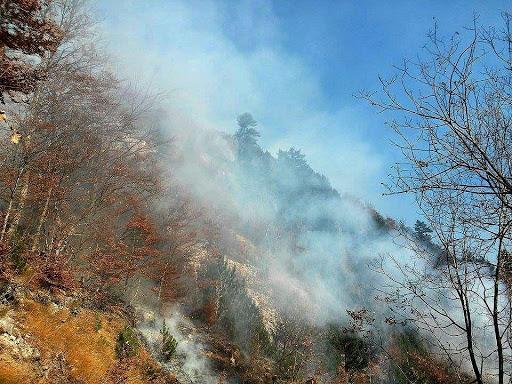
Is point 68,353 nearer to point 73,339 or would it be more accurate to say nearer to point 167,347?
point 73,339

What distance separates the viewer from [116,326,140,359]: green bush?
12617 mm

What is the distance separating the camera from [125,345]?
1305 cm

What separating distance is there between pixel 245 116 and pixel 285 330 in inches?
1832

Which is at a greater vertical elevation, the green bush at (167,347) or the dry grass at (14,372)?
the green bush at (167,347)

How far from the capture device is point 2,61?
226 inches

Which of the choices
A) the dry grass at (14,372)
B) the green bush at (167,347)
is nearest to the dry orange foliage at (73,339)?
the dry grass at (14,372)

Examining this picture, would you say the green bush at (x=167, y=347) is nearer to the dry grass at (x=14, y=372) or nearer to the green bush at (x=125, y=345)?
the green bush at (x=125, y=345)

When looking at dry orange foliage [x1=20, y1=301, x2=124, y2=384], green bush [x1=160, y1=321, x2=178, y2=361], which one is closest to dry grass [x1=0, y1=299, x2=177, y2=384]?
dry orange foliage [x1=20, y1=301, x2=124, y2=384]

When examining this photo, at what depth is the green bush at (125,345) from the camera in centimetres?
1262

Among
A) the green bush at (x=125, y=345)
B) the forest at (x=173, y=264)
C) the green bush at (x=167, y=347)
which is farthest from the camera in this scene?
the green bush at (x=167, y=347)

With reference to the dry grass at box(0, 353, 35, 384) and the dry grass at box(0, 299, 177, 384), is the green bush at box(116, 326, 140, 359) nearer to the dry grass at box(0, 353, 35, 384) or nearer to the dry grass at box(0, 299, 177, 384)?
the dry grass at box(0, 299, 177, 384)

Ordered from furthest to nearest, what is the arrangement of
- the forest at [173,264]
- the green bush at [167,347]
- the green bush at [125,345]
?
1. the green bush at [167,347]
2. the green bush at [125,345]
3. the forest at [173,264]

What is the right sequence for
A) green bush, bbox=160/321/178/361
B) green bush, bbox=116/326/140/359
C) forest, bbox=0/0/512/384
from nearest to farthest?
forest, bbox=0/0/512/384 < green bush, bbox=116/326/140/359 < green bush, bbox=160/321/178/361

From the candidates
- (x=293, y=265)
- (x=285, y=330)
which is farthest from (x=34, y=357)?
(x=293, y=265)
